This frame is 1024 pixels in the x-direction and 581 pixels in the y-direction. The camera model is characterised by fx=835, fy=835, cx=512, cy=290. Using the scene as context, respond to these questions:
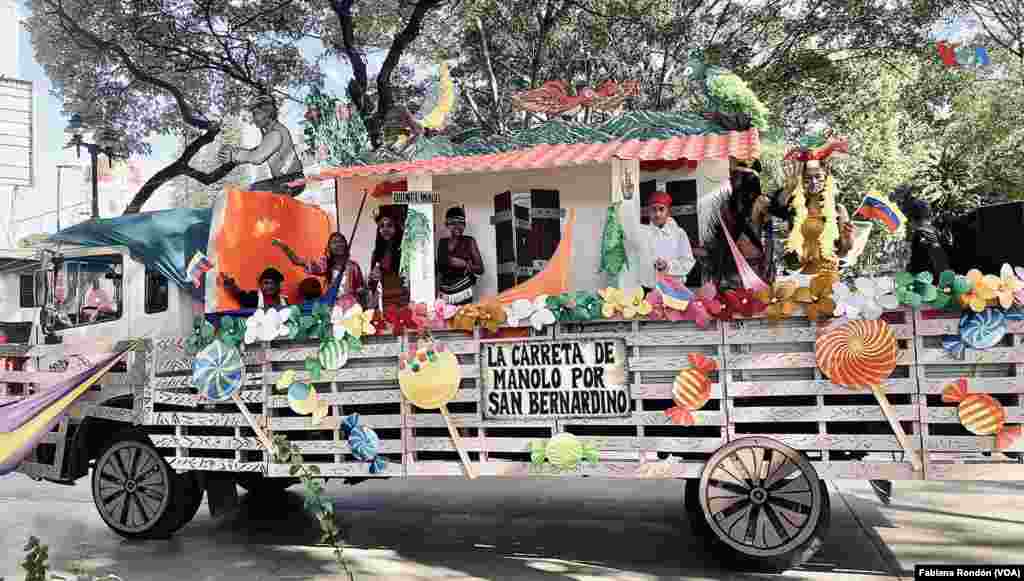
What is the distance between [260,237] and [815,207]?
4.89 meters

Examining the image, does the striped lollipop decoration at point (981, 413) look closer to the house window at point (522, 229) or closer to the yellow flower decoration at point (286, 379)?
the house window at point (522, 229)

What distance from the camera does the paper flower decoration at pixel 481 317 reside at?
226 inches

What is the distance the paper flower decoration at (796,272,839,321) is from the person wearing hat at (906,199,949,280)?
5.74 feet

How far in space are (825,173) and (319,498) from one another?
510cm

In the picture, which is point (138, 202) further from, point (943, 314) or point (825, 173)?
point (943, 314)

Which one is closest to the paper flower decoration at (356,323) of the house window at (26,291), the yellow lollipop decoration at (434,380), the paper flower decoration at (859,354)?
the yellow lollipop decoration at (434,380)

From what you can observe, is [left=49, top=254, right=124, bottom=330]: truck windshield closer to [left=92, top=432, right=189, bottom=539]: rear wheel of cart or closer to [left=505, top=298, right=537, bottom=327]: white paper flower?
[left=92, top=432, right=189, bottom=539]: rear wheel of cart

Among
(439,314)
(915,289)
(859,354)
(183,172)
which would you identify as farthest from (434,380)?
(183,172)

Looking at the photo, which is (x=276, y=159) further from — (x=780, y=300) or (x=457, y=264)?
(x=780, y=300)

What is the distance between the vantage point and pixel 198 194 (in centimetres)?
5300

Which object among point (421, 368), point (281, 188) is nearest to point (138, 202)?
point (281, 188)

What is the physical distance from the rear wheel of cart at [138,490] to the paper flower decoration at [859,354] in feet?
16.8

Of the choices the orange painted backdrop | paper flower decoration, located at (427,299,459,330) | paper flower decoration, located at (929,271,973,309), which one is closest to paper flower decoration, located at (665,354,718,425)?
paper flower decoration, located at (929,271,973,309)

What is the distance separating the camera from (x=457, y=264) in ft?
24.7
